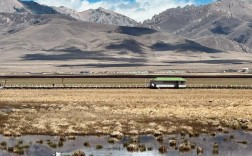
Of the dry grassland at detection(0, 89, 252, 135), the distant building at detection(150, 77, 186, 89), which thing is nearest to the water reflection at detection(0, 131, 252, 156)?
the dry grassland at detection(0, 89, 252, 135)

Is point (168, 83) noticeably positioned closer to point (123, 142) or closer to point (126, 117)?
point (126, 117)

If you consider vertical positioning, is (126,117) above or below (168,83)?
below

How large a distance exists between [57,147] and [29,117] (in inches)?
816

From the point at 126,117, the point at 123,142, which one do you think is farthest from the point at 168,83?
the point at 123,142

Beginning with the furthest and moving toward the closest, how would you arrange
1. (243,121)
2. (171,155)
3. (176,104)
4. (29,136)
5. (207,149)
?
(176,104) < (243,121) < (29,136) < (207,149) < (171,155)

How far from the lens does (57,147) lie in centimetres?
4197

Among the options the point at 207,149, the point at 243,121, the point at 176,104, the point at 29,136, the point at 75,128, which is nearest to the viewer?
the point at 207,149

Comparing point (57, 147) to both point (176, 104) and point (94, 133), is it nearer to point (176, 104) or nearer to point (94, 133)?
point (94, 133)

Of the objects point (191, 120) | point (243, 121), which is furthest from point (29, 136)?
point (243, 121)

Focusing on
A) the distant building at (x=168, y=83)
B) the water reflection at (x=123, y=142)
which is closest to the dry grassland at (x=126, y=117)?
the water reflection at (x=123, y=142)

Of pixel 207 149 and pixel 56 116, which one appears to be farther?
pixel 56 116

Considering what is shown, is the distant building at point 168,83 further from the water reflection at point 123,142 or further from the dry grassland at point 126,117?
the water reflection at point 123,142

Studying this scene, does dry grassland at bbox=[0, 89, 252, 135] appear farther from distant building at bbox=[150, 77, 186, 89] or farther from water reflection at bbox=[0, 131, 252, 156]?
distant building at bbox=[150, 77, 186, 89]

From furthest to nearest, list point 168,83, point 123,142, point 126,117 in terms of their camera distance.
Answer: point 168,83 → point 126,117 → point 123,142
